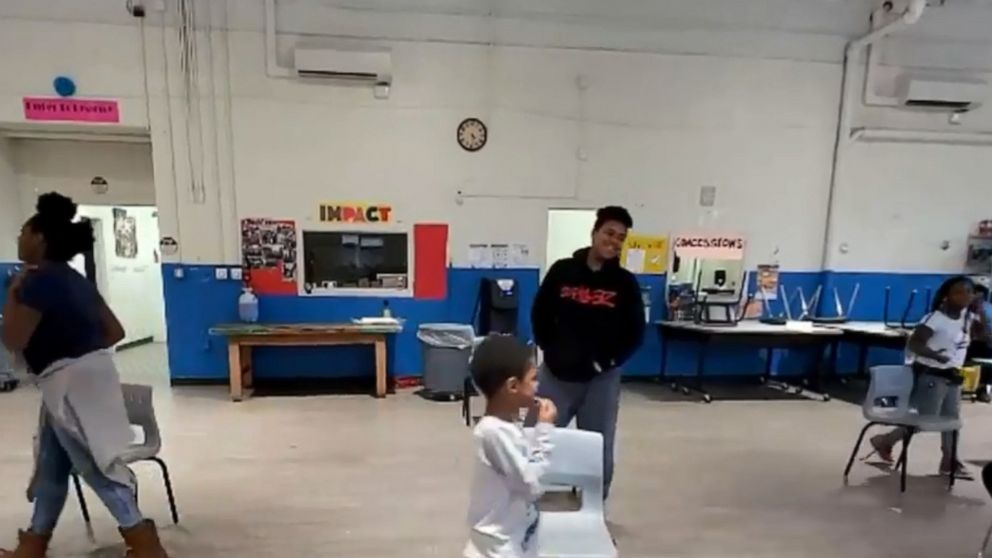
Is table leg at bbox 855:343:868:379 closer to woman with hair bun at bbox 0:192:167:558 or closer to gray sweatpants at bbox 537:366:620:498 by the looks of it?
gray sweatpants at bbox 537:366:620:498

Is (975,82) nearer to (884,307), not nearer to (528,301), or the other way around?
(884,307)

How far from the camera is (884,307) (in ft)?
21.4

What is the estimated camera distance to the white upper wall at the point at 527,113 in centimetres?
542

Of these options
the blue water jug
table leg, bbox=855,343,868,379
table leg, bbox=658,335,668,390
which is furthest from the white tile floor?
table leg, bbox=855,343,868,379

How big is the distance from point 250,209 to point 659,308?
4.06m

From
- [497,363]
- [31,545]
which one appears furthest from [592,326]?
[31,545]

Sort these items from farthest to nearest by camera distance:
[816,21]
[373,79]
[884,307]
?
[884,307]
[816,21]
[373,79]

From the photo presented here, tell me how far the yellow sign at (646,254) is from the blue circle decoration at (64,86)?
515cm

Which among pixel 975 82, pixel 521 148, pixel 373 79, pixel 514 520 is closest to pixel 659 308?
pixel 521 148

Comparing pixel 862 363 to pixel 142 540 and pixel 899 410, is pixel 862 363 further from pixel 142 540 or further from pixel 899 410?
pixel 142 540

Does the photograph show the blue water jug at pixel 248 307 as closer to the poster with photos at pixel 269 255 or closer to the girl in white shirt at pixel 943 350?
the poster with photos at pixel 269 255

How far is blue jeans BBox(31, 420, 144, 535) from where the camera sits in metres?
2.39

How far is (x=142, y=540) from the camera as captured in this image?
2512 mm

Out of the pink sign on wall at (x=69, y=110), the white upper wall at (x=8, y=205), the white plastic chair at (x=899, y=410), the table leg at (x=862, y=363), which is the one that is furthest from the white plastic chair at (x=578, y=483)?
the white upper wall at (x=8, y=205)
